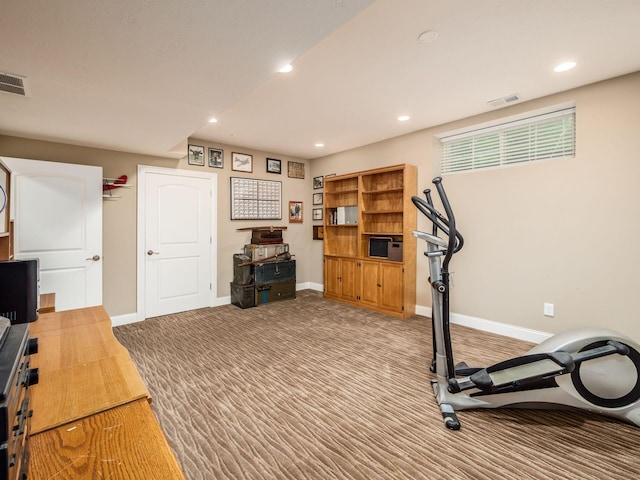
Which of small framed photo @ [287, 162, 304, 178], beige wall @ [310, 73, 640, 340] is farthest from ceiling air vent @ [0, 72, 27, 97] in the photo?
beige wall @ [310, 73, 640, 340]

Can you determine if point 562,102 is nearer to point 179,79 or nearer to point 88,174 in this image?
point 179,79

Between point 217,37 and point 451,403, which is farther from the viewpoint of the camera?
point 451,403

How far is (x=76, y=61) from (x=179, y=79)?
559 millimetres

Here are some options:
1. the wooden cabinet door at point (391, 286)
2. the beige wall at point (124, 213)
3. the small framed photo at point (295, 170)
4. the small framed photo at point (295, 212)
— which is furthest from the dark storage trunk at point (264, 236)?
the wooden cabinet door at point (391, 286)

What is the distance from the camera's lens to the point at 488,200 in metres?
3.72

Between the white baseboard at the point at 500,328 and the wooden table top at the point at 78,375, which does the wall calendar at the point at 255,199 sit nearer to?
the white baseboard at the point at 500,328

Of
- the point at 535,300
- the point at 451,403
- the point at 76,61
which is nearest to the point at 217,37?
the point at 76,61

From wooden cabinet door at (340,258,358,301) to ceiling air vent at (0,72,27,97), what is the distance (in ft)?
13.4

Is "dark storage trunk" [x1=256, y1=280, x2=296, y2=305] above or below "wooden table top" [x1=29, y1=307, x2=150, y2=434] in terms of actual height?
below

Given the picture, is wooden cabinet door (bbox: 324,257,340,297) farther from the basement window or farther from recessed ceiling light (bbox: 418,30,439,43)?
recessed ceiling light (bbox: 418,30,439,43)

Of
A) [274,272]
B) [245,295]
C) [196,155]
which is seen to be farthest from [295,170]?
[245,295]

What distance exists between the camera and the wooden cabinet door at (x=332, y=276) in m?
5.25

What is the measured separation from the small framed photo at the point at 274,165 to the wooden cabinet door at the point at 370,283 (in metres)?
2.32

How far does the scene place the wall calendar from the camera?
5.11 m
